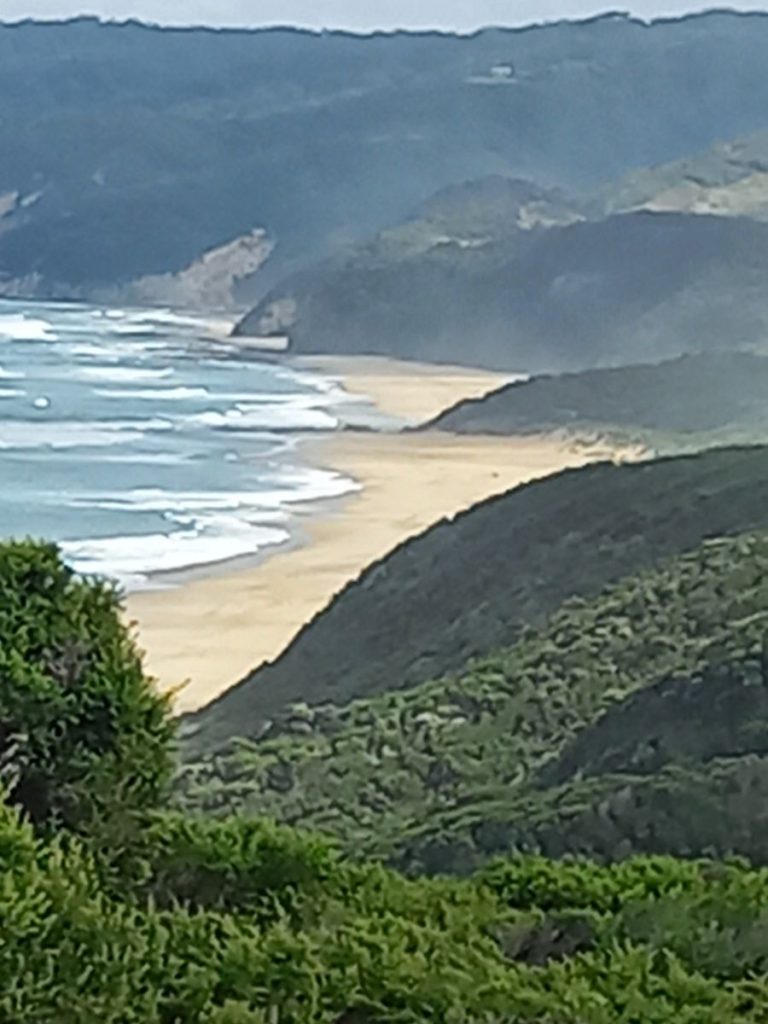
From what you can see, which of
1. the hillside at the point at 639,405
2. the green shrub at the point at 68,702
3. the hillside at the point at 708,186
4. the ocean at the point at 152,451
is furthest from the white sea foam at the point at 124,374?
the green shrub at the point at 68,702

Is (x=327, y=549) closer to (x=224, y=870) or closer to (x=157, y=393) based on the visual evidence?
(x=224, y=870)

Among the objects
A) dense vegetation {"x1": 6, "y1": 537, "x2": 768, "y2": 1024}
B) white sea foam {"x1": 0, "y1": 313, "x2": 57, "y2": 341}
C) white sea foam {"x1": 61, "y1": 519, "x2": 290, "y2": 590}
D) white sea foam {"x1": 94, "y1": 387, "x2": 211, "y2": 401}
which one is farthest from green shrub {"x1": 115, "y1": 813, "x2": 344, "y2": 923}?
white sea foam {"x1": 0, "y1": 313, "x2": 57, "y2": 341}

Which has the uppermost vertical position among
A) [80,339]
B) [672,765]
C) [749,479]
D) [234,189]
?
[234,189]

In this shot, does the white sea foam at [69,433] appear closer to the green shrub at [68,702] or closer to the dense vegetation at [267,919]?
the dense vegetation at [267,919]

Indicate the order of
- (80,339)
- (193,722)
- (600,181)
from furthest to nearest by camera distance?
(600,181) → (80,339) → (193,722)

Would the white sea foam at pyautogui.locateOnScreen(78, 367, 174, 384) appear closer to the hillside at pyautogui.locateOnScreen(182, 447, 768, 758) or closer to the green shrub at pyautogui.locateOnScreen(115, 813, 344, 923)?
the hillside at pyautogui.locateOnScreen(182, 447, 768, 758)

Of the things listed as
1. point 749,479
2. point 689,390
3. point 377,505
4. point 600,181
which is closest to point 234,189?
point 600,181

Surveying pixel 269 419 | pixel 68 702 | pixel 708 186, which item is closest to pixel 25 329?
pixel 708 186

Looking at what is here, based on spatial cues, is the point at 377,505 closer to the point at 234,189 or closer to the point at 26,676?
the point at 26,676
